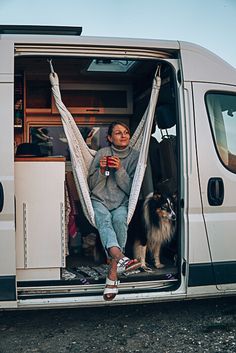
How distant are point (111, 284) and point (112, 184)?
1064mm

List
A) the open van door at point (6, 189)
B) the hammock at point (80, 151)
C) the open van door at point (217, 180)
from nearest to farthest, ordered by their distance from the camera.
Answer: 1. the open van door at point (6, 189)
2. the open van door at point (217, 180)
3. the hammock at point (80, 151)

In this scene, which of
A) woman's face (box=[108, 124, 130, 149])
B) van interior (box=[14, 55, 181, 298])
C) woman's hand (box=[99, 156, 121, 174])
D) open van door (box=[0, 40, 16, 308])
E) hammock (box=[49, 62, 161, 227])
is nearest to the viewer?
open van door (box=[0, 40, 16, 308])

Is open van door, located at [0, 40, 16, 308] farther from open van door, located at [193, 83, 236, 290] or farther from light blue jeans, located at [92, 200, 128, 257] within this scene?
open van door, located at [193, 83, 236, 290]

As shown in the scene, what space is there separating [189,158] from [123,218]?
0.83m

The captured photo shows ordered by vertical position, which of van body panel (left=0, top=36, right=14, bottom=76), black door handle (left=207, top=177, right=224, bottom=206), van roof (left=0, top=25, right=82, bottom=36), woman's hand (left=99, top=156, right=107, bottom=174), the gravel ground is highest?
van roof (left=0, top=25, right=82, bottom=36)

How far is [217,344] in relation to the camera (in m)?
3.51

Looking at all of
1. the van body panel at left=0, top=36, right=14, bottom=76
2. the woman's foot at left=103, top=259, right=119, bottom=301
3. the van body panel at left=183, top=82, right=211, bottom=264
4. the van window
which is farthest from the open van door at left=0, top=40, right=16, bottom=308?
the van window

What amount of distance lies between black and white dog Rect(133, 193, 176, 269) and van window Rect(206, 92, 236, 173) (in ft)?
2.24

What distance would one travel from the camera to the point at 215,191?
12.1 ft

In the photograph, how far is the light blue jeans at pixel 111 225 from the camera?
3.76m

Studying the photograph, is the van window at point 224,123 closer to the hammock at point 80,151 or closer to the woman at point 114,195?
the hammock at point 80,151

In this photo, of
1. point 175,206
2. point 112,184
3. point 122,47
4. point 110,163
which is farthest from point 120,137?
point 122,47

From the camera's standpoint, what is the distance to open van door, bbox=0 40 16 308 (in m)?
3.35

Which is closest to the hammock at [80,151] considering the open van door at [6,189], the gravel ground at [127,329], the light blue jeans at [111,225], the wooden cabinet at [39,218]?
the light blue jeans at [111,225]
